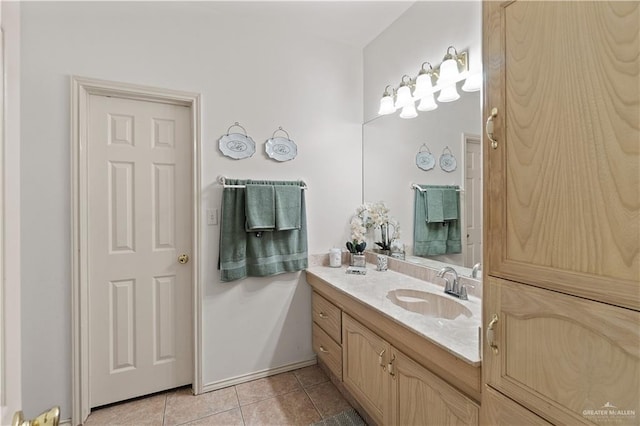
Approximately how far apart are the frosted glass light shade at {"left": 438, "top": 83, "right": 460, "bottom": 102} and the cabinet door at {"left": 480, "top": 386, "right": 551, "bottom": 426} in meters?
1.52

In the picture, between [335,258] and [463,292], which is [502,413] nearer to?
[463,292]

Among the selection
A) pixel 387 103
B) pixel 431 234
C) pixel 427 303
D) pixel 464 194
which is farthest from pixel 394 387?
pixel 387 103

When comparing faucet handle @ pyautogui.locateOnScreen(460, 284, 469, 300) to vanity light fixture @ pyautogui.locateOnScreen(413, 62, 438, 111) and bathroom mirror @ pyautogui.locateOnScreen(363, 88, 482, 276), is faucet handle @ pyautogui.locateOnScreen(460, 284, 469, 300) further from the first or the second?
vanity light fixture @ pyautogui.locateOnScreen(413, 62, 438, 111)

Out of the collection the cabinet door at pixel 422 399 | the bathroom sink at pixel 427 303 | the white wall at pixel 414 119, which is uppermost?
the white wall at pixel 414 119

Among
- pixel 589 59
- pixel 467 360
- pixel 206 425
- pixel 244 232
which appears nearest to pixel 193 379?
pixel 206 425

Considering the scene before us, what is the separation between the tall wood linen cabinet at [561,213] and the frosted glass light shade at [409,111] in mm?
1168

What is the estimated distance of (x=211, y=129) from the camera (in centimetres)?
199

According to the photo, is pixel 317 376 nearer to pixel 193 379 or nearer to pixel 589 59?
pixel 193 379

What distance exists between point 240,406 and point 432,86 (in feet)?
7.85

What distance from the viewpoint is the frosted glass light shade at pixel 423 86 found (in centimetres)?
188

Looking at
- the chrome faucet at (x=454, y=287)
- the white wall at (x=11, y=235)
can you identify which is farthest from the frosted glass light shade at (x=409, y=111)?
the white wall at (x=11, y=235)

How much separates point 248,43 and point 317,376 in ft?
8.18

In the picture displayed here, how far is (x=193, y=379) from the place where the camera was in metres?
2.00

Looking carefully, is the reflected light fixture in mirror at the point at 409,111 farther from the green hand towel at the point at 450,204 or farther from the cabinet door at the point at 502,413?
the cabinet door at the point at 502,413
